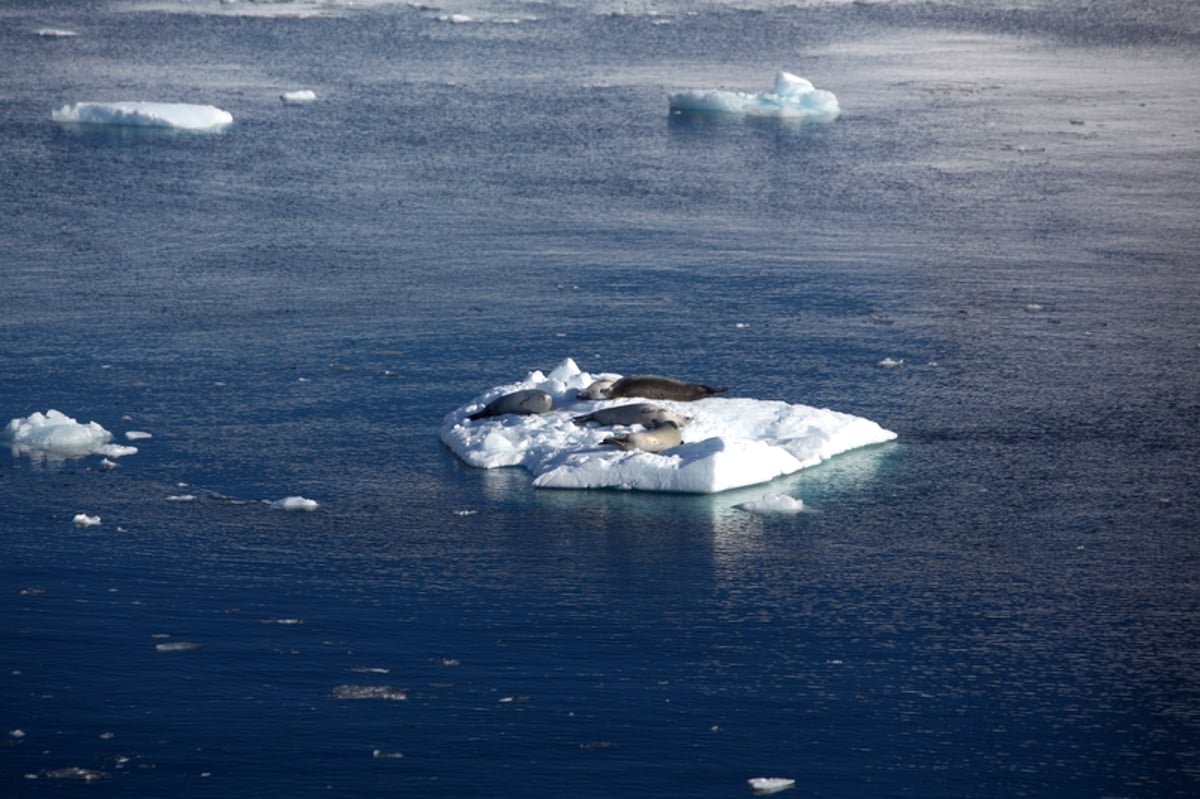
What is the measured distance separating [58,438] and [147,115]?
44.3 ft

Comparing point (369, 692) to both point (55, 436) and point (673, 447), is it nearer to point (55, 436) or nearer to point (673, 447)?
point (673, 447)

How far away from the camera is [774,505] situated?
37.4 feet

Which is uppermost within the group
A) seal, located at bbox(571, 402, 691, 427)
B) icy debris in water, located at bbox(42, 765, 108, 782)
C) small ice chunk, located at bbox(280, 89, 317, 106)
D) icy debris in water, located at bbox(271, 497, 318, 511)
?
small ice chunk, located at bbox(280, 89, 317, 106)

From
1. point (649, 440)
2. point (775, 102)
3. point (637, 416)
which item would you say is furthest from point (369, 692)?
point (775, 102)

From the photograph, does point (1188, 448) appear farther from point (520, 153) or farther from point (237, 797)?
point (520, 153)

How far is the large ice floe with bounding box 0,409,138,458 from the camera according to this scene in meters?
12.4

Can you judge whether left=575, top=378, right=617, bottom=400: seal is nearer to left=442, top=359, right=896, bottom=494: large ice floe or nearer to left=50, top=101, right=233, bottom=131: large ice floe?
left=442, top=359, right=896, bottom=494: large ice floe

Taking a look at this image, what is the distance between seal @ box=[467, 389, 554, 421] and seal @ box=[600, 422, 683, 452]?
87cm

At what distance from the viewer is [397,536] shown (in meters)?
11.0

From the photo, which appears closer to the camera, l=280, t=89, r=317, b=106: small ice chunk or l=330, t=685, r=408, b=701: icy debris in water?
l=330, t=685, r=408, b=701: icy debris in water

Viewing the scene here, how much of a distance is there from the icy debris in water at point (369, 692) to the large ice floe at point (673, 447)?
10.3 feet

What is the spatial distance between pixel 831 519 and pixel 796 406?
5.61 feet

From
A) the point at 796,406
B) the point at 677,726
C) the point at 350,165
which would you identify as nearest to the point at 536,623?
the point at 677,726

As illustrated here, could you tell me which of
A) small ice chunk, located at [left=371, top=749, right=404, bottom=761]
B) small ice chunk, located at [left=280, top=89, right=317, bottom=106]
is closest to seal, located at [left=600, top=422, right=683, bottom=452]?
small ice chunk, located at [left=371, top=749, right=404, bottom=761]
